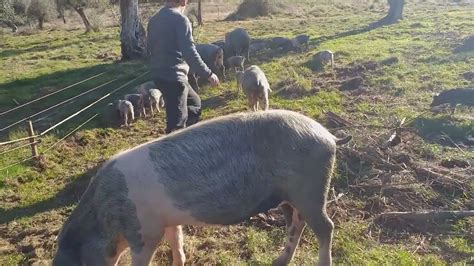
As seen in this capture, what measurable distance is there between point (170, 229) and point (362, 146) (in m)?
3.59

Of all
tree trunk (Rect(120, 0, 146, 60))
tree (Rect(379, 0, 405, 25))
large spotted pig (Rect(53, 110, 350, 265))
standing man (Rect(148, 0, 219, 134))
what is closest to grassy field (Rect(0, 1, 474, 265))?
tree trunk (Rect(120, 0, 146, 60))

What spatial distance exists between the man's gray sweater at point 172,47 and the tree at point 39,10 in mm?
30522

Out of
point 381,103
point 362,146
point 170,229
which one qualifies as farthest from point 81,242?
point 381,103

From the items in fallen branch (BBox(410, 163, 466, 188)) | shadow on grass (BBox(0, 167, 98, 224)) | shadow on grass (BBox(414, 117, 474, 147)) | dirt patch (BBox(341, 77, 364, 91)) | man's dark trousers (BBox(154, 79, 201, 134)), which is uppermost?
Result: man's dark trousers (BBox(154, 79, 201, 134))

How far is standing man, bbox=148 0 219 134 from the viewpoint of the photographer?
483 cm

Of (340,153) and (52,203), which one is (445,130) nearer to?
(340,153)

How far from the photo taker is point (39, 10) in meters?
31.9

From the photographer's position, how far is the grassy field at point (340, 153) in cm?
451

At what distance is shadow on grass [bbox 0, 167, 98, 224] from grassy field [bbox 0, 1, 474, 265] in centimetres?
2

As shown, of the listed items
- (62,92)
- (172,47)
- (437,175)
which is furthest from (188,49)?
(62,92)

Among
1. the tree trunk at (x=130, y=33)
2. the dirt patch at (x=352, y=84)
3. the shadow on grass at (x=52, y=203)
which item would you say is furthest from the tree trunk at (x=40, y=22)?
the shadow on grass at (x=52, y=203)

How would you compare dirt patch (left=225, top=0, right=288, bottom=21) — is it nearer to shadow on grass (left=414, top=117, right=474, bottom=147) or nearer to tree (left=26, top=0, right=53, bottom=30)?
tree (left=26, top=0, right=53, bottom=30)

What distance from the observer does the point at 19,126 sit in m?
9.10

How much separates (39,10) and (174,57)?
1215 inches
